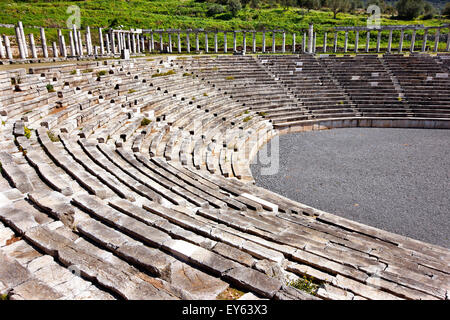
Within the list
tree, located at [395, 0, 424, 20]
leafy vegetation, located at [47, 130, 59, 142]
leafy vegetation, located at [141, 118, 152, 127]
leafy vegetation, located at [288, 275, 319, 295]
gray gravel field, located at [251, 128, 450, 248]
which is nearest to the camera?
leafy vegetation, located at [288, 275, 319, 295]

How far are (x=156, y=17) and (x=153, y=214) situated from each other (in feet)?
174

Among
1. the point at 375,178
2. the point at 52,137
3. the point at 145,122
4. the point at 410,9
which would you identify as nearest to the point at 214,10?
the point at 410,9

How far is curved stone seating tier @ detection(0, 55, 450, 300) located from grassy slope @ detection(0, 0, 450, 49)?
28186 millimetres

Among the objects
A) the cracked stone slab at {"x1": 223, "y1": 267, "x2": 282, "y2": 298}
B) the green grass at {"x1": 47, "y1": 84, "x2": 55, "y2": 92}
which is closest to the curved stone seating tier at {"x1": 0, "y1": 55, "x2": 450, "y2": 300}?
the cracked stone slab at {"x1": 223, "y1": 267, "x2": 282, "y2": 298}

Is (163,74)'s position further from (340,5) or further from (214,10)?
(340,5)

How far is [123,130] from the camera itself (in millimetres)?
14859

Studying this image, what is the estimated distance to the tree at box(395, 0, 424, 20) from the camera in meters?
66.2

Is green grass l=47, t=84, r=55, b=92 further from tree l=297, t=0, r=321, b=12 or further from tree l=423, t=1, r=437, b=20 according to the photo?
tree l=423, t=1, r=437, b=20

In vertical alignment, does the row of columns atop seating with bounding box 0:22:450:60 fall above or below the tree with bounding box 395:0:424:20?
below

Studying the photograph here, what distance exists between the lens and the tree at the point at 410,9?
66250 millimetres

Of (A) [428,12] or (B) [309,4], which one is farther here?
(B) [309,4]

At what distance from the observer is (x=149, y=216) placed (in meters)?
6.89
